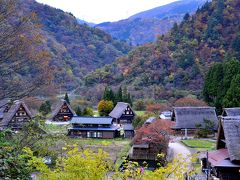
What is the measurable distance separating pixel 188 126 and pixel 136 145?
7.25 metres

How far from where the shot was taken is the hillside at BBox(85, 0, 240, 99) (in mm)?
49094

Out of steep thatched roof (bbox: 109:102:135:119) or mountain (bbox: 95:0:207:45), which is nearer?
steep thatched roof (bbox: 109:102:135:119)

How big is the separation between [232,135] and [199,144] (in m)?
12.1

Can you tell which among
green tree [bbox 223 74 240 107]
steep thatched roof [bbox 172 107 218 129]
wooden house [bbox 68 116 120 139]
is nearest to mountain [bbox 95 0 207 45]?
wooden house [bbox 68 116 120 139]

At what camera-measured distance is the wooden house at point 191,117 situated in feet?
95.3

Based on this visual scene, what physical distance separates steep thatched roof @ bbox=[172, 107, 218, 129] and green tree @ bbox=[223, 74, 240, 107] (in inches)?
52.7

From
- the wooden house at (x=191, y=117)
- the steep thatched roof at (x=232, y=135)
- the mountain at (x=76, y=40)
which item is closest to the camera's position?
the steep thatched roof at (x=232, y=135)

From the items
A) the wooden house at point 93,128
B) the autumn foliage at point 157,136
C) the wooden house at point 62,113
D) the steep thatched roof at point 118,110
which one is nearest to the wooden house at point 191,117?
the wooden house at point 93,128

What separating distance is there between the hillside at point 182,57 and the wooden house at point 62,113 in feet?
41.5

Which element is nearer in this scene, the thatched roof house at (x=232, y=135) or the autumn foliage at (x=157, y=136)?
the thatched roof house at (x=232, y=135)

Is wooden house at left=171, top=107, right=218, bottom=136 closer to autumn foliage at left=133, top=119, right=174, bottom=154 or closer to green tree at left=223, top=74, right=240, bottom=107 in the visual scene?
green tree at left=223, top=74, right=240, bottom=107

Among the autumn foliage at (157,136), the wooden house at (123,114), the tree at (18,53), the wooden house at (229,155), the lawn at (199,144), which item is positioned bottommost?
the wooden house at (123,114)

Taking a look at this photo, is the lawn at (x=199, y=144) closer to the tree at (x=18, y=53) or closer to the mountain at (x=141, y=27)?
the tree at (x=18, y=53)

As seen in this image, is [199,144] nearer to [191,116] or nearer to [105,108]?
[191,116]
